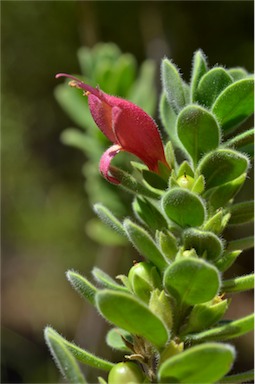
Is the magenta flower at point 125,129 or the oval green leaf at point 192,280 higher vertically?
the magenta flower at point 125,129

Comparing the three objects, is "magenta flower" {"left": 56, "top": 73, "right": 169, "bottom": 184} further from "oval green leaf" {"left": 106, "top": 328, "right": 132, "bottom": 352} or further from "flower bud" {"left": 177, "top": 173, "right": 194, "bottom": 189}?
"oval green leaf" {"left": 106, "top": 328, "right": 132, "bottom": 352}

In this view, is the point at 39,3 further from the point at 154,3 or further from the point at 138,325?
the point at 138,325

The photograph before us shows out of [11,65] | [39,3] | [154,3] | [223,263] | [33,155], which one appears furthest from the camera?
[33,155]

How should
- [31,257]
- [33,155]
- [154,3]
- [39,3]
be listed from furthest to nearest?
[31,257]
[33,155]
[39,3]
[154,3]

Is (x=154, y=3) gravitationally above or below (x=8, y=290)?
above

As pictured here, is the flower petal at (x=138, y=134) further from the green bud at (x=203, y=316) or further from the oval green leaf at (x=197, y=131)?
the green bud at (x=203, y=316)

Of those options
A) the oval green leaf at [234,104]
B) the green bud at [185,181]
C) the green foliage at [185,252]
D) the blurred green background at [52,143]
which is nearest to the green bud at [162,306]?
the green foliage at [185,252]

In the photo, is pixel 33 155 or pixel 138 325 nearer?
pixel 138 325

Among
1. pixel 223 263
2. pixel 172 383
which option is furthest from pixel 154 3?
pixel 172 383
